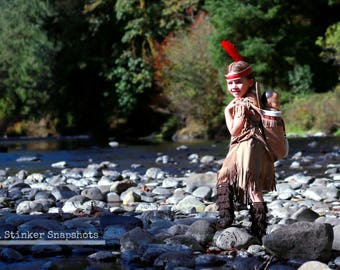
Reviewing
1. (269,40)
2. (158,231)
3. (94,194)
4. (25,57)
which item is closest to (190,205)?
(94,194)

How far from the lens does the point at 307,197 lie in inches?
297

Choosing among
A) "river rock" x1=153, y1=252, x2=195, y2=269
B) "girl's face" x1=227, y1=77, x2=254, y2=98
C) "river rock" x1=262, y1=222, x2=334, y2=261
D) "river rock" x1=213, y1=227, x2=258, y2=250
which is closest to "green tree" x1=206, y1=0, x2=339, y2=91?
"girl's face" x1=227, y1=77, x2=254, y2=98

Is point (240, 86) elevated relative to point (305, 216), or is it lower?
elevated

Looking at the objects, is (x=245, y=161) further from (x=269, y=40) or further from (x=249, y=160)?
(x=269, y=40)

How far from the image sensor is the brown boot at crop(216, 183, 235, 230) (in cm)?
526

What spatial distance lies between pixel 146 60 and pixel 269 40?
8792mm

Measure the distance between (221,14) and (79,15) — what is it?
12743mm

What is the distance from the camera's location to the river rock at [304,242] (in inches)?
173

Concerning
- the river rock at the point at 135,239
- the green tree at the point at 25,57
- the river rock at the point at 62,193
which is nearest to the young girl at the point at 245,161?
the river rock at the point at 135,239

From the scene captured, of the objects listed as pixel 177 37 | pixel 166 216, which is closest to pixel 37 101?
pixel 177 37

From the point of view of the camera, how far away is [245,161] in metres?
5.14

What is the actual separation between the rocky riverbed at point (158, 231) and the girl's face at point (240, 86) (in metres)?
1.14

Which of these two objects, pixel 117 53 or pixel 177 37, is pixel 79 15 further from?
pixel 177 37

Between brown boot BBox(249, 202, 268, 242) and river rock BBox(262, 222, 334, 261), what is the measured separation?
57cm
